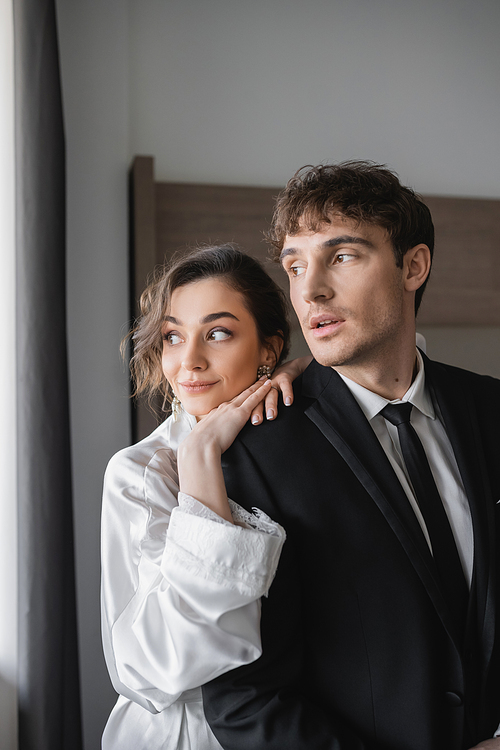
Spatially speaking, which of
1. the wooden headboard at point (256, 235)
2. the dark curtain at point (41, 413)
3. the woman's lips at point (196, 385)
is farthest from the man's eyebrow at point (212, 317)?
the wooden headboard at point (256, 235)

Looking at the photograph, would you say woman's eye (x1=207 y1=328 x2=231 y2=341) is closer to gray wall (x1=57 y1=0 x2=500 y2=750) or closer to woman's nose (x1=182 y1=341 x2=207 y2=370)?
woman's nose (x1=182 y1=341 x2=207 y2=370)

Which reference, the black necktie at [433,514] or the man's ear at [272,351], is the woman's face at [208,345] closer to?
the man's ear at [272,351]

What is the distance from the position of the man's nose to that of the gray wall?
1284mm

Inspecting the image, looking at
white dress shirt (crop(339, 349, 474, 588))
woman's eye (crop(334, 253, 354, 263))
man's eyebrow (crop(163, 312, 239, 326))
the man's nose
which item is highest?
woman's eye (crop(334, 253, 354, 263))

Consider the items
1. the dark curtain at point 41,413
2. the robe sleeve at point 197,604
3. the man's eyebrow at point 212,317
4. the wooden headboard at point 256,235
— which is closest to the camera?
the robe sleeve at point 197,604

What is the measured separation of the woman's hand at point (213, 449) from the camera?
1029 millimetres

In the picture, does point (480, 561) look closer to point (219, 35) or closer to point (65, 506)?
point (65, 506)

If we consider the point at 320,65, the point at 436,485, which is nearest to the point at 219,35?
the point at 320,65

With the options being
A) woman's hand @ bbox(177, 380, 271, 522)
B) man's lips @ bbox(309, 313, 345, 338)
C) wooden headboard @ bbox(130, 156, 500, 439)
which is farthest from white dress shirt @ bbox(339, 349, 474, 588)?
wooden headboard @ bbox(130, 156, 500, 439)

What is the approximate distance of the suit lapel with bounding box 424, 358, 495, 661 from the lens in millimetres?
1054

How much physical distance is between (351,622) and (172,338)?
2.45ft

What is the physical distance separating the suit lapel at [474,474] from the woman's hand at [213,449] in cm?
39

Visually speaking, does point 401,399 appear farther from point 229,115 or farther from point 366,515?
point 229,115

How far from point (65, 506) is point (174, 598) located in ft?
3.41
